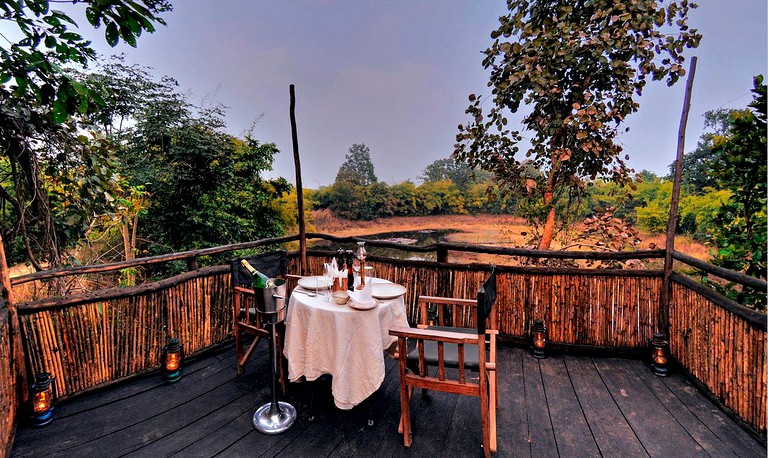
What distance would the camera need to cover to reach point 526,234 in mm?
3926

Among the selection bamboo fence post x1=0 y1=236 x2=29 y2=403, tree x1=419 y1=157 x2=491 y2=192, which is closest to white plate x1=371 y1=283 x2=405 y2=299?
bamboo fence post x1=0 y1=236 x2=29 y2=403

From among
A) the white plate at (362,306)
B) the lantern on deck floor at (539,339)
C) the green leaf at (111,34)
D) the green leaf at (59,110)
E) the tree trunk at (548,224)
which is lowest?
the lantern on deck floor at (539,339)

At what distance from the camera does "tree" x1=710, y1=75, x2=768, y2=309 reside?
204cm

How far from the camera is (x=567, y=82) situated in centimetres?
333

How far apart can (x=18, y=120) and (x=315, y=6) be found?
756 cm

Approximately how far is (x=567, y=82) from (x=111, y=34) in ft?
12.3

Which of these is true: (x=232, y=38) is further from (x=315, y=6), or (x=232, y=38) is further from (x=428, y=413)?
(x=428, y=413)

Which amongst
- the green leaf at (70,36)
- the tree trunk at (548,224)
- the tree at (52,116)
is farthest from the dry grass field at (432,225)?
the green leaf at (70,36)

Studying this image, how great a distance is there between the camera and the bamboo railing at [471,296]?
202cm

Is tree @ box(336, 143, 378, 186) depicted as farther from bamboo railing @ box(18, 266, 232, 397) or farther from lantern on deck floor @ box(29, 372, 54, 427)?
lantern on deck floor @ box(29, 372, 54, 427)

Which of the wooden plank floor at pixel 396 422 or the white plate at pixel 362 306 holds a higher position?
the white plate at pixel 362 306

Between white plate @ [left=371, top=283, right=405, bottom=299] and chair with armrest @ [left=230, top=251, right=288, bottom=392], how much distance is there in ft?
2.59

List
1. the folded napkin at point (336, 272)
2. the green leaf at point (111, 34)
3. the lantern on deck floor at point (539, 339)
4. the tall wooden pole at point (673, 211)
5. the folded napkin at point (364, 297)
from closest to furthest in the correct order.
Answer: the green leaf at point (111, 34)
the folded napkin at point (364, 297)
the folded napkin at point (336, 272)
the tall wooden pole at point (673, 211)
the lantern on deck floor at point (539, 339)

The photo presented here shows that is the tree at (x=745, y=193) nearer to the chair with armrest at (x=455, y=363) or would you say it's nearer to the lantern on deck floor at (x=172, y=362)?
the chair with armrest at (x=455, y=363)
